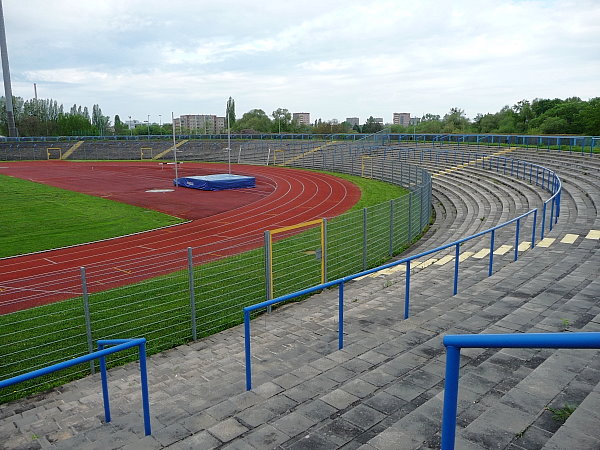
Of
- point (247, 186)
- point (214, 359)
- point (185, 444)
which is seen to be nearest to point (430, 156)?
point (247, 186)

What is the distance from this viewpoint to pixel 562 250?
39.7 ft

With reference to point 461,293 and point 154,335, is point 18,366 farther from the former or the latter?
point 461,293

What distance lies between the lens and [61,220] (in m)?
23.5

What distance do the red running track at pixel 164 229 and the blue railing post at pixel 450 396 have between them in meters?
5.86

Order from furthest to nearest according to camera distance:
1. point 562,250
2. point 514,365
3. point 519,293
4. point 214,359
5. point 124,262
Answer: point 124,262 < point 562,250 < point 519,293 < point 214,359 < point 514,365

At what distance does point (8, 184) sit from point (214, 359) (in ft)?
124

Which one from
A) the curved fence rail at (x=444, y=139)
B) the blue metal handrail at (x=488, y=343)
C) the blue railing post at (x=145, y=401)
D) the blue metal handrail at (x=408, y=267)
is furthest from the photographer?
the curved fence rail at (x=444, y=139)

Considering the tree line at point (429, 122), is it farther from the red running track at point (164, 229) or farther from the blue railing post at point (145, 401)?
the blue railing post at point (145, 401)

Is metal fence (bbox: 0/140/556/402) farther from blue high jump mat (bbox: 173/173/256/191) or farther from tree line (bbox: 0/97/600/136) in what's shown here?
tree line (bbox: 0/97/600/136)

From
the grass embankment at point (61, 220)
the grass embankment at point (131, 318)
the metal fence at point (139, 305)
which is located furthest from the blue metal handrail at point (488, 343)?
the grass embankment at point (61, 220)

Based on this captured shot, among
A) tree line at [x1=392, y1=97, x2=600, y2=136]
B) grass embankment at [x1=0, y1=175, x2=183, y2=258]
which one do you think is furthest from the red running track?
tree line at [x1=392, y1=97, x2=600, y2=136]

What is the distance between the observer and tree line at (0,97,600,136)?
Result: 5884 centimetres

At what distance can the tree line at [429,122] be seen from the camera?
58.8 meters

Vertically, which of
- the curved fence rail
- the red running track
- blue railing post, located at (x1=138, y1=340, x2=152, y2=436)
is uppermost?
the curved fence rail
